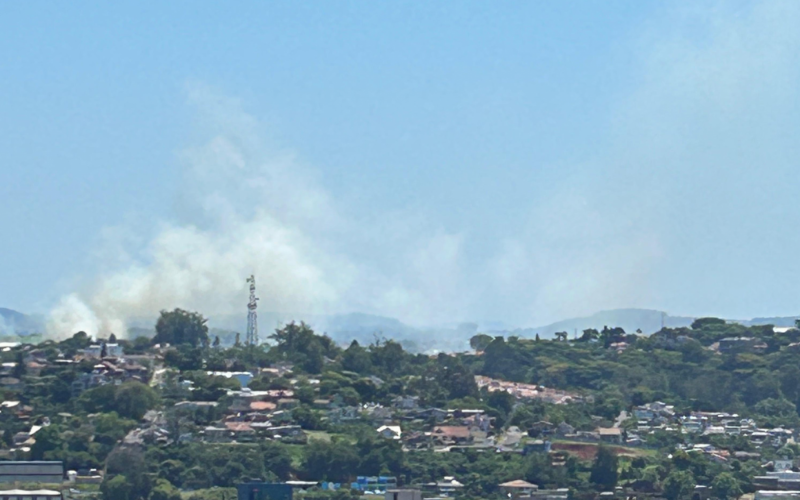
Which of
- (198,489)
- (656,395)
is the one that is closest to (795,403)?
(656,395)

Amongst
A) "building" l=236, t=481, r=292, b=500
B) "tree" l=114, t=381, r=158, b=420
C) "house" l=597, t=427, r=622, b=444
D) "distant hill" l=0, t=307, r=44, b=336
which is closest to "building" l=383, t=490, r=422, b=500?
"building" l=236, t=481, r=292, b=500

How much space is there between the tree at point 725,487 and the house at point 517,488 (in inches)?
234

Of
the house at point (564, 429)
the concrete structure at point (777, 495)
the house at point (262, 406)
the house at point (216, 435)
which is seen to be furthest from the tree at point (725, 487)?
the house at point (262, 406)

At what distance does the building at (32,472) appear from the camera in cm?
6944

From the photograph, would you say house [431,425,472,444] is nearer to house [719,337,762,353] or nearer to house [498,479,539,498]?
house [498,479,539,498]

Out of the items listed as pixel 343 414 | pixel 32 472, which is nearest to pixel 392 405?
pixel 343 414

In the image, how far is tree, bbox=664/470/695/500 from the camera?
72.4m

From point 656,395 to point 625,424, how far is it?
33.6 ft

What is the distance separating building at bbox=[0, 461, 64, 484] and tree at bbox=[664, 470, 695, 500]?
1954cm

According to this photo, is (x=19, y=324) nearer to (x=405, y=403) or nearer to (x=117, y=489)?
(x=405, y=403)

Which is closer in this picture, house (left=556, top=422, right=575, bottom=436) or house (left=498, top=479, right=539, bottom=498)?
house (left=498, top=479, right=539, bottom=498)

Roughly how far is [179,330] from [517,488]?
37.2 metres

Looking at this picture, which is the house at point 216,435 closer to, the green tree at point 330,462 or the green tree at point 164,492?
the green tree at point 330,462

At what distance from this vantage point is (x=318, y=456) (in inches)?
2928
